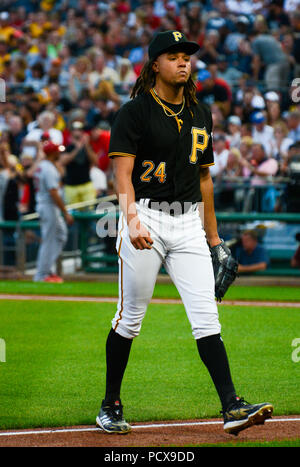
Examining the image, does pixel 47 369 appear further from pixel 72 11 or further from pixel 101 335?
pixel 72 11

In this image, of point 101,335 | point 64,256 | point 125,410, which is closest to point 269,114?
point 64,256

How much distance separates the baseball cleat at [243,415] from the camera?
4.09 m

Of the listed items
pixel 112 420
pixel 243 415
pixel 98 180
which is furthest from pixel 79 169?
pixel 243 415

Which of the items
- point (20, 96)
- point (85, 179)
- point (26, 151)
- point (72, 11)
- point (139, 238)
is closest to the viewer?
point (139, 238)

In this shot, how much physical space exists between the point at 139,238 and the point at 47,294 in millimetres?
6510

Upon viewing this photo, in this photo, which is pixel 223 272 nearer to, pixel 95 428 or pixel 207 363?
pixel 207 363

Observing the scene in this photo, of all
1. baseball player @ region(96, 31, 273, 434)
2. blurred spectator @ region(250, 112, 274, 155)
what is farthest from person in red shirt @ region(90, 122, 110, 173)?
baseball player @ region(96, 31, 273, 434)

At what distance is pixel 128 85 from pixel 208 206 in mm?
12139

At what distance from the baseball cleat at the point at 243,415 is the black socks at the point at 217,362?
0.38 ft

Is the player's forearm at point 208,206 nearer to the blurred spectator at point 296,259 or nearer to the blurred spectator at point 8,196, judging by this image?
the blurred spectator at point 296,259

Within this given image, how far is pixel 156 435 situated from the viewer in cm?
446

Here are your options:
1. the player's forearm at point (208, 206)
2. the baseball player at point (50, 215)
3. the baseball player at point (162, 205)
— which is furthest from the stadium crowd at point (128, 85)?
the baseball player at point (162, 205)

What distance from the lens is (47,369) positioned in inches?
249

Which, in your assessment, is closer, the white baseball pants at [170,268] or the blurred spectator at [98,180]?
the white baseball pants at [170,268]
